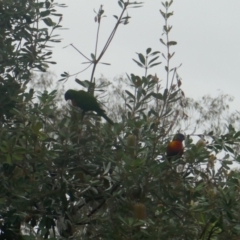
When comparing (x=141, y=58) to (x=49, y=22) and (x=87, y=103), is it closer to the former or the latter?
(x=87, y=103)

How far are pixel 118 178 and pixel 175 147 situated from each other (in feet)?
1.81

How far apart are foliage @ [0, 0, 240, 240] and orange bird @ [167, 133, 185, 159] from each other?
47 millimetres

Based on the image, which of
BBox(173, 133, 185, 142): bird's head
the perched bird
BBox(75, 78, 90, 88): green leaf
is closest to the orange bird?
BBox(173, 133, 185, 142): bird's head

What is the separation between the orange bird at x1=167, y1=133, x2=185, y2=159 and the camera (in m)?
4.90

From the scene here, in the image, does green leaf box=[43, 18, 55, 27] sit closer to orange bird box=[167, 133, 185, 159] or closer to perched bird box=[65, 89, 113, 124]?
perched bird box=[65, 89, 113, 124]

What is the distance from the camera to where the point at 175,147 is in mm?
5059

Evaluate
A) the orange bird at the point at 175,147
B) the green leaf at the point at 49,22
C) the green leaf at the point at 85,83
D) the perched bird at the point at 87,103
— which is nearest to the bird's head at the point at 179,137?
the orange bird at the point at 175,147

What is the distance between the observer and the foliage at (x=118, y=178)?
15.1ft

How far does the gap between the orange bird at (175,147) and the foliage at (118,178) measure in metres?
0.05

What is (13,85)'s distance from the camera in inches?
244

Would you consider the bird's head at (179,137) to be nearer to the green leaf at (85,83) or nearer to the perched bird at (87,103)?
the perched bird at (87,103)

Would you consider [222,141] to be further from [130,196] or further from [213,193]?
[130,196]

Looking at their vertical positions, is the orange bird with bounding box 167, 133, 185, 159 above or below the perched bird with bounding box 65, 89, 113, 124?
below

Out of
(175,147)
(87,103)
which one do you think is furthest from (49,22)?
(175,147)
